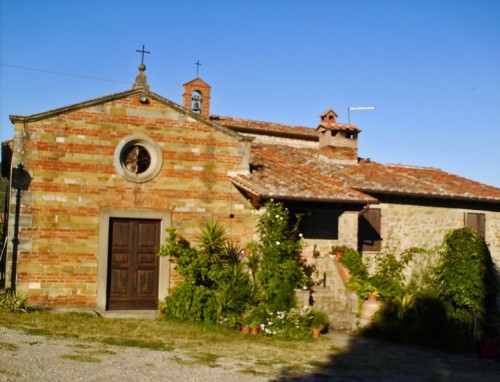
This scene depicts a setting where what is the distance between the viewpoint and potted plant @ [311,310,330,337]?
11727 mm

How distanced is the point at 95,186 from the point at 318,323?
6.01 metres

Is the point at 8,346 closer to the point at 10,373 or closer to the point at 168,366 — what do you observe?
the point at 10,373

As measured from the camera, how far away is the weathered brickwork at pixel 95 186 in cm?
1263

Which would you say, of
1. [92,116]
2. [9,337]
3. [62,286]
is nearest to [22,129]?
[92,116]

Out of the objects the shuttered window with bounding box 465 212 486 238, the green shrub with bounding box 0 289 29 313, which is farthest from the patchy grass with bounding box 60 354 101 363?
the shuttered window with bounding box 465 212 486 238

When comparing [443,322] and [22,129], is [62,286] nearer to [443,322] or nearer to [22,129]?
[22,129]

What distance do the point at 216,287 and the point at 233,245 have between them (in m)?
1.53

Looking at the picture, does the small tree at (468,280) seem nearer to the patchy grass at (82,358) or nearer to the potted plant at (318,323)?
the potted plant at (318,323)

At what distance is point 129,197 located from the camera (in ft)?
43.9

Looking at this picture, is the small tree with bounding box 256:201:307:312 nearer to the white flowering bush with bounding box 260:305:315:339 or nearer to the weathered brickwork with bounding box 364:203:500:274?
the white flowering bush with bounding box 260:305:315:339

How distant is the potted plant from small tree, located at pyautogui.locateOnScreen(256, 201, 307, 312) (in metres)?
0.55

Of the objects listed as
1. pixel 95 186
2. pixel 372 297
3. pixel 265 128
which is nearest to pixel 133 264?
pixel 95 186

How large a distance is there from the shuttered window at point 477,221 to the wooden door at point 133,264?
35.7 feet

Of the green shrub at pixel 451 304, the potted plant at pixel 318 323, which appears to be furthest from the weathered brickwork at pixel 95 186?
the green shrub at pixel 451 304
